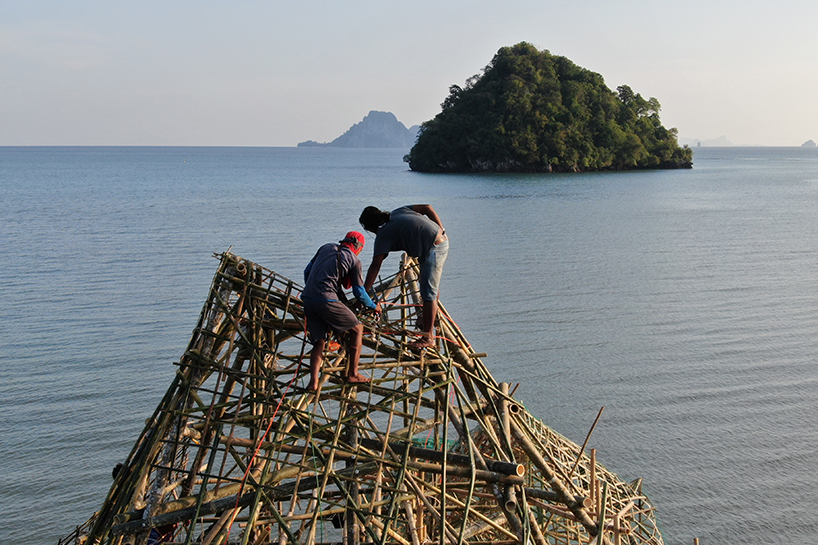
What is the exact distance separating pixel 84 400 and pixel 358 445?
472 inches

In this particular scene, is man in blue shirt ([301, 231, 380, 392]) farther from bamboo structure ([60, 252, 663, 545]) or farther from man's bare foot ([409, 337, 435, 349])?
man's bare foot ([409, 337, 435, 349])

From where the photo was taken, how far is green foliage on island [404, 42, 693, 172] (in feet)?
333

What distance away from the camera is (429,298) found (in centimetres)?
761

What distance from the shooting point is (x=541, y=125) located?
101 metres

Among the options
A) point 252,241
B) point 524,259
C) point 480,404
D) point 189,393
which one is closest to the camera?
point 189,393

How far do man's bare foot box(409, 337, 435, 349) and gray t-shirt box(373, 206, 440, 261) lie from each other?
3.07 feet

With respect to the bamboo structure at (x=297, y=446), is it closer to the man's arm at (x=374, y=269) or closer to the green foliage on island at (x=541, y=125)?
the man's arm at (x=374, y=269)

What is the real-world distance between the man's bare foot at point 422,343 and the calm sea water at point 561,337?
7.09 metres

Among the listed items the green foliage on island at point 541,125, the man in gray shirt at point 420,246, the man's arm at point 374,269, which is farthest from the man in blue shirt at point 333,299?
the green foliage on island at point 541,125

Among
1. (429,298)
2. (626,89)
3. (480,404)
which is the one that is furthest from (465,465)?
(626,89)

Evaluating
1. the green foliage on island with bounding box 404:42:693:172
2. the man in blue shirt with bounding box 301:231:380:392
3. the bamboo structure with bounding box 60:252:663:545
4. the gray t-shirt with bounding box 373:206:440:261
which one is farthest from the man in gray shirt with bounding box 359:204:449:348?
the green foliage on island with bounding box 404:42:693:172

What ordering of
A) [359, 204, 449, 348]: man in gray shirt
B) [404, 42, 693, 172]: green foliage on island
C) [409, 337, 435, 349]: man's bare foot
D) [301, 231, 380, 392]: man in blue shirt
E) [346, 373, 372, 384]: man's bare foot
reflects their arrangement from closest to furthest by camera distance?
[301, 231, 380, 392]: man in blue shirt, [346, 373, 372, 384]: man's bare foot, [409, 337, 435, 349]: man's bare foot, [359, 204, 449, 348]: man in gray shirt, [404, 42, 693, 172]: green foliage on island

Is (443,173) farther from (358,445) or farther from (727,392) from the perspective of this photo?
(358,445)

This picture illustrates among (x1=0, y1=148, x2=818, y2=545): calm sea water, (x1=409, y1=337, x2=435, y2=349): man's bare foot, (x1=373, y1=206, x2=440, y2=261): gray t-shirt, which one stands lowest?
(x1=0, y1=148, x2=818, y2=545): calm sea water
